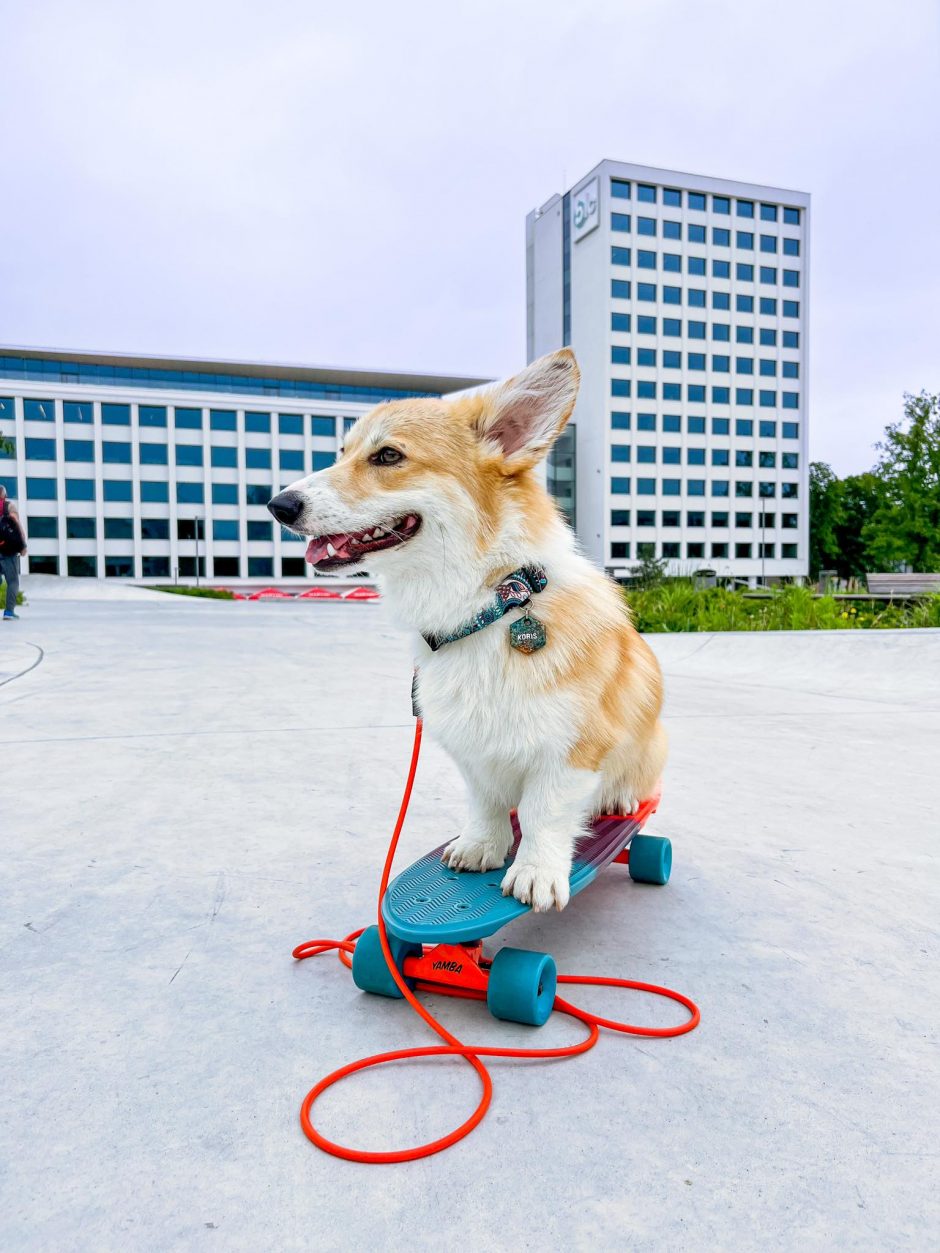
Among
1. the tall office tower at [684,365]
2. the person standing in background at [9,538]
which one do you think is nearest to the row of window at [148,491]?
the tall office tower at [684,365]

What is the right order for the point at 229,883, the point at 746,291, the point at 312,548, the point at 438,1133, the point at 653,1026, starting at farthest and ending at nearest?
the point at 746,291 → the point at 229,883 → the point at 312,548 → the point at 653,1026 → the point at 438,1133

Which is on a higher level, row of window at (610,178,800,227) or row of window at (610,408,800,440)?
row of window at (610,178,800,227)

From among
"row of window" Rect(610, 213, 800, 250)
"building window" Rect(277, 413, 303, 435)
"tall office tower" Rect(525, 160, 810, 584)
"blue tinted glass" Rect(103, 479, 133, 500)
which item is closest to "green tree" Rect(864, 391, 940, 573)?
"tall office tower" Rect(525, 160, 810, 584)

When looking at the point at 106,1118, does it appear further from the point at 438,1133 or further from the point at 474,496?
the point at 474,496

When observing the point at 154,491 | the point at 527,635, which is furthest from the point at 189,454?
the point at 527,635

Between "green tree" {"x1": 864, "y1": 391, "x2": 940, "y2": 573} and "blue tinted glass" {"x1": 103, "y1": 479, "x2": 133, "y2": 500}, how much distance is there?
148 ft

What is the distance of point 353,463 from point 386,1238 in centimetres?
171

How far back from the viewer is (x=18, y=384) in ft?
163

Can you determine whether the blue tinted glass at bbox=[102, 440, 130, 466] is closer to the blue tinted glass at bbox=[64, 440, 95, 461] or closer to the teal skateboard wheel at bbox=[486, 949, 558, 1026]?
the blue tinted glass at bbox=[64, 440, 95, 461]

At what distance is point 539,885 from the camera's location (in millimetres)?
2014

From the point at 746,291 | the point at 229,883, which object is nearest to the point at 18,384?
the point at 746,291

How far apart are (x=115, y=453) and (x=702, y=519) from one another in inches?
1689

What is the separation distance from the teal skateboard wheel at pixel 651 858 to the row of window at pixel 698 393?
59.0 m

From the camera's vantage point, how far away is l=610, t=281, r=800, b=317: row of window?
191 feet
